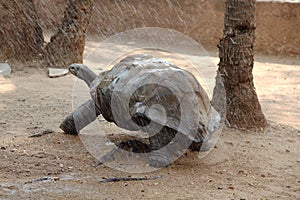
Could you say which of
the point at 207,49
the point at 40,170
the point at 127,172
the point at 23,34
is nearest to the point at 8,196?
the point at 40,170

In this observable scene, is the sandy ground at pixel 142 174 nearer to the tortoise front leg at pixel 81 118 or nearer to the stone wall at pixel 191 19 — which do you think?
the tortoise front leg at pixel 81 118

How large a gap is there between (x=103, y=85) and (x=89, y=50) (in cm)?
620

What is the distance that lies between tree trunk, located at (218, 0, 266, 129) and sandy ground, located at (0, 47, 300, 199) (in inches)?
7.4

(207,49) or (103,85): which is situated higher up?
(103,85)

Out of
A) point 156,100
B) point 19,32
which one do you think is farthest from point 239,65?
point 19,32

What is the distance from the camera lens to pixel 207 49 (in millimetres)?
11484

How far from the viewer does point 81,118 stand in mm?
4984

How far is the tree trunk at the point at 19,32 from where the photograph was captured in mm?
8945

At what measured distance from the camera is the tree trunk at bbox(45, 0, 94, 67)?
8.51 m

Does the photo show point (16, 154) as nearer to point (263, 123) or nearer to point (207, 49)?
point (263, 123)

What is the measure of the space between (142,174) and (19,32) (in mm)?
5522

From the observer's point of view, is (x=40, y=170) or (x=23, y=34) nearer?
(x=40, y=170)

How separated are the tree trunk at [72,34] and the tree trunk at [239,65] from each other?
11.1 feet

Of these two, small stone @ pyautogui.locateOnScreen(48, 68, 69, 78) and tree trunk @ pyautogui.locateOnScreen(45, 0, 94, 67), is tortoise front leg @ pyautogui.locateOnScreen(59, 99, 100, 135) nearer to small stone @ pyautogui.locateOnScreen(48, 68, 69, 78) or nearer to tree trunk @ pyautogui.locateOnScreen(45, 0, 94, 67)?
small stone @ pyautogui.locateOnScreen(48, 68, 69, 78)
